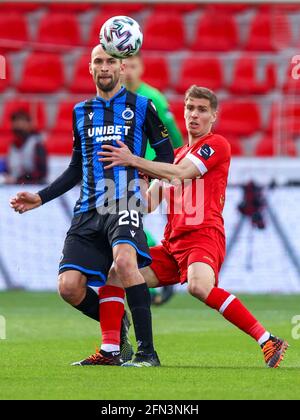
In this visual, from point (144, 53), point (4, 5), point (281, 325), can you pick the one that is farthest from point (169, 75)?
point (281, 325)

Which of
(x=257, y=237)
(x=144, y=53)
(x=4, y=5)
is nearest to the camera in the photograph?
(x=257, y=237)

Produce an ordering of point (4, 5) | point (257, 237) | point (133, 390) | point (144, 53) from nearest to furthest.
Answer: point (133, 390) → point (257, 237) → point (144, 53) → point (4, 5)

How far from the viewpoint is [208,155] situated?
748 cm

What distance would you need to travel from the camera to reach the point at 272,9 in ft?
55.7

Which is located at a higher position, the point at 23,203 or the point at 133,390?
the point at 23,203

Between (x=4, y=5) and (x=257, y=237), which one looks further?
(x=4, y=5)

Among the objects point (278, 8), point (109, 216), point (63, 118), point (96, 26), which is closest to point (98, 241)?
point (109, 216)

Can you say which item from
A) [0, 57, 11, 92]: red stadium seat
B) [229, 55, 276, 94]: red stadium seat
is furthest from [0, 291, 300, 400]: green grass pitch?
[0, 57, 11, 92]: red stadium seat

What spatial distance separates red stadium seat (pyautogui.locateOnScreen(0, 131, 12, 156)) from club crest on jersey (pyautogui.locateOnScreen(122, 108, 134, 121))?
9115mm

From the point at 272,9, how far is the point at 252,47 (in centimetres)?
61

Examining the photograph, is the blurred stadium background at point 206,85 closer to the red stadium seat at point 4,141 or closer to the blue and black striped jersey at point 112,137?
the red stadium seat at point 4,141

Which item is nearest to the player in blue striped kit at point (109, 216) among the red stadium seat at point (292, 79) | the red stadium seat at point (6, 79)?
the red stadium seat at point (292, 79)

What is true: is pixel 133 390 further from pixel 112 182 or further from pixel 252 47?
pixel 252 47

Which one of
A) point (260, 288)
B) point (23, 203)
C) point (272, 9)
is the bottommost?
point (260, 288)
